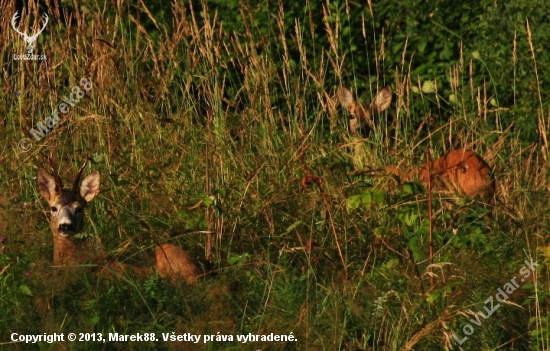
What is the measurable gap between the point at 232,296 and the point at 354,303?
1.92ft

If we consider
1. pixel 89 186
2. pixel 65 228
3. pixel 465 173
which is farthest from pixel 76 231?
pixel 465 173

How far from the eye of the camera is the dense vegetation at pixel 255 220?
5062 millimetres

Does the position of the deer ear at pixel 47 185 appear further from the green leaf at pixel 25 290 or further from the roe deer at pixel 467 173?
the roe deer at pixel 467 173

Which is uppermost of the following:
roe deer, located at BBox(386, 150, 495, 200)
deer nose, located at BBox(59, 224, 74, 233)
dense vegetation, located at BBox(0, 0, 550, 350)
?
dense vegetation, located at BBox(0, 0, 550, 350)

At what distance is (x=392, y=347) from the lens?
482cm

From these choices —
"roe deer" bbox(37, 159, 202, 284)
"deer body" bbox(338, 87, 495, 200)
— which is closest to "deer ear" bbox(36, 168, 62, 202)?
"roe deer" bbox(37, 159, 202, 284)

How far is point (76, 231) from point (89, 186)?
29 cm

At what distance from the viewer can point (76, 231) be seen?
20.3 feet

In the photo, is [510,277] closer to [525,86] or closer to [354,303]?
[354,303]

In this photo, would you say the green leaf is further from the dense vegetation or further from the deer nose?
the deer nose

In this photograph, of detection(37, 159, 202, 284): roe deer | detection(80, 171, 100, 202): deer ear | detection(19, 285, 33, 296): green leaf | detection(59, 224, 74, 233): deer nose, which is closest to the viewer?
detection(19, 285, 33, 296): green leaf

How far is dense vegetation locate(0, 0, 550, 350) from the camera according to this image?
16.6 feet

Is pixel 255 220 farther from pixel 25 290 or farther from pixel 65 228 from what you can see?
pixel 25 290

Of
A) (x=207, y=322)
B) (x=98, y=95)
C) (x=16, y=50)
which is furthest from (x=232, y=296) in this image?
(x=16, y=50)
